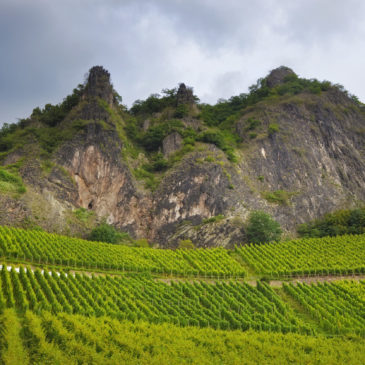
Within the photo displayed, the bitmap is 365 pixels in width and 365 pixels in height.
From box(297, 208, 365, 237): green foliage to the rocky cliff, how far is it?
2480mm

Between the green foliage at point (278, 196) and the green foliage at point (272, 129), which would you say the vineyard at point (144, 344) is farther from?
the green foliage at point (272, 129)

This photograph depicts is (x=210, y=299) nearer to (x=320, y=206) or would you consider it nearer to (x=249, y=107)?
(x=320, y=206)

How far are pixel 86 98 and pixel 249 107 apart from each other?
32.7 metres

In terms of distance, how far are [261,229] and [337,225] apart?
38.4ft

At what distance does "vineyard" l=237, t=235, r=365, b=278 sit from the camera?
3912 cm

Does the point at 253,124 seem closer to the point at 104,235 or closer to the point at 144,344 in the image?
the point at 104,235

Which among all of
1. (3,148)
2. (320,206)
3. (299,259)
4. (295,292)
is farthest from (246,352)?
(3,148)

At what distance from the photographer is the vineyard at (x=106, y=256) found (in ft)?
112

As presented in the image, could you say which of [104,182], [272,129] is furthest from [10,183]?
[272,129]

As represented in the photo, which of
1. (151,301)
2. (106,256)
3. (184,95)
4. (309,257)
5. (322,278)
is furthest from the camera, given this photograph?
(184,95)

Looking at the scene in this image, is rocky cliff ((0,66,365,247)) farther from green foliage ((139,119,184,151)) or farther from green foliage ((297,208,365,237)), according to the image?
green foliage ((297,208,365,237))

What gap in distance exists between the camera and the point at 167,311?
2600 cm

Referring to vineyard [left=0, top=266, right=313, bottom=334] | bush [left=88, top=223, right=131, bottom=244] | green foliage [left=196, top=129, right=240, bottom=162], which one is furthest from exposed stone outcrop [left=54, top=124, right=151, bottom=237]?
vineyard [left=0, top=266, right=313, bottom=334]

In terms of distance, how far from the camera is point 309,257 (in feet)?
140
